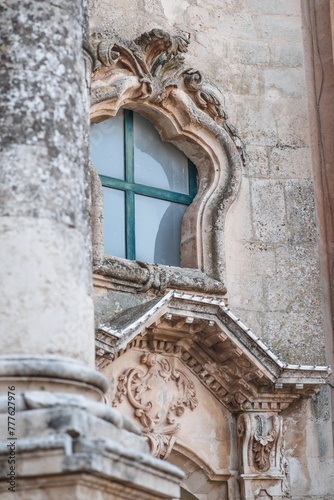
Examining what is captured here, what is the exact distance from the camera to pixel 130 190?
8.62 metres

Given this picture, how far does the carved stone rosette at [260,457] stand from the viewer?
8188 millimetres

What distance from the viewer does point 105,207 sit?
845 cm

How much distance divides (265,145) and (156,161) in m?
0.97

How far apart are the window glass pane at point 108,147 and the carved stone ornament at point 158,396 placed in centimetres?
149

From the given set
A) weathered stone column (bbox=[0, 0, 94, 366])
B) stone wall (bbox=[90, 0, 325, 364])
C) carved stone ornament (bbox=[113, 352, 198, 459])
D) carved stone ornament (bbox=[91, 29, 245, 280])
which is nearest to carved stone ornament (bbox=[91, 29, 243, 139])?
carved stone ornament (bbox=[91, 29, 245, 280])

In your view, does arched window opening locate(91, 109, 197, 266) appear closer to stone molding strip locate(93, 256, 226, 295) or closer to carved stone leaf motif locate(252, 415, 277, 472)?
stone molding strip locate(93, 256, 226, 295)

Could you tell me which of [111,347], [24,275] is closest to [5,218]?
A: [24,275]

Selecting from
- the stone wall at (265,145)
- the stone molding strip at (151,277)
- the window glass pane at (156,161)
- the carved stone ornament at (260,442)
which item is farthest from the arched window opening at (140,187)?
the carved stone ornament at (260,442)

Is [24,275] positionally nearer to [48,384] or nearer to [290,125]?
[48,384]

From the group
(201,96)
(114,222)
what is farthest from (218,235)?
(201,96)

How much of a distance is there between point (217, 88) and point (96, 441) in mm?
5611

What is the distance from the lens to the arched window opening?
8516mm

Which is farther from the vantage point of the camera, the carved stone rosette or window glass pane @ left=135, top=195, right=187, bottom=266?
window glass pane @ left=135, top=195, right=187, bottom=266

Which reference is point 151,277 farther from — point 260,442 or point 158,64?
point 158,64
